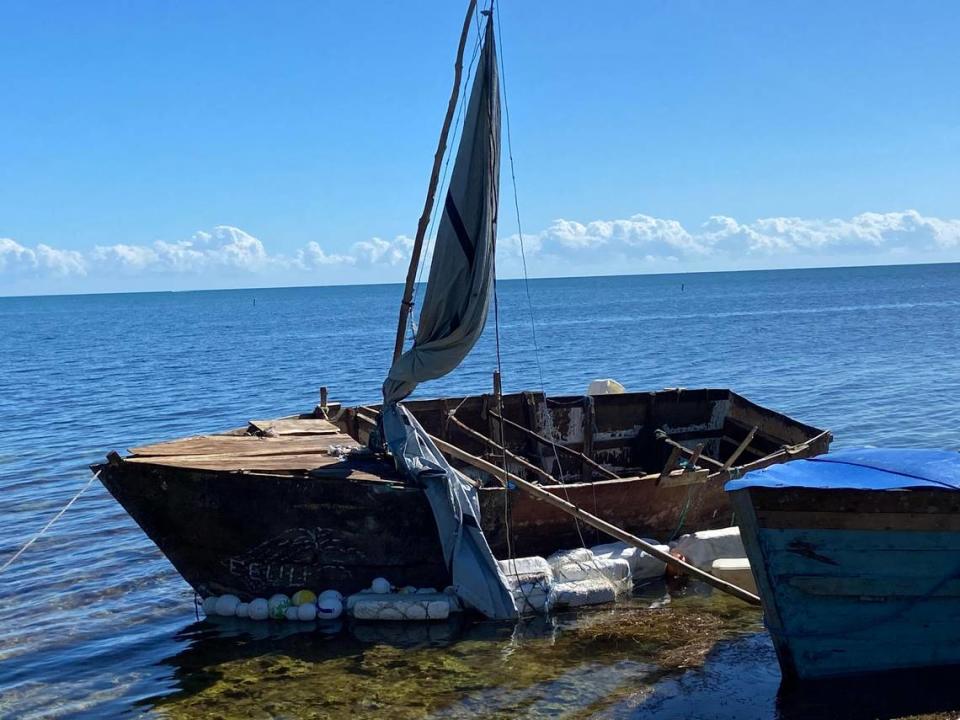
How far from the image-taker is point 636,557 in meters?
12.5

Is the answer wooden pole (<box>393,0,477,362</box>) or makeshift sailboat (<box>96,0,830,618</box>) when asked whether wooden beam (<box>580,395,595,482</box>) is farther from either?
wooden pole (<box>393,0,477,362</box>)

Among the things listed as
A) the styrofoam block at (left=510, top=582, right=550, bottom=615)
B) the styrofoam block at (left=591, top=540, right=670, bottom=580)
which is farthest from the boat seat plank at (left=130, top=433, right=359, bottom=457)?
the styrofoam block at (left=591, top=540, right=670, bottom=580)

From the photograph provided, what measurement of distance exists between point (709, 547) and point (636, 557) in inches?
41.8

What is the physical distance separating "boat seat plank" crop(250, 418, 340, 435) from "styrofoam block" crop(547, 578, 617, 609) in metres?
3.99

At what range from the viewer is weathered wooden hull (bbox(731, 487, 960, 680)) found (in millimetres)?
8547

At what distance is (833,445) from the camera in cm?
2222

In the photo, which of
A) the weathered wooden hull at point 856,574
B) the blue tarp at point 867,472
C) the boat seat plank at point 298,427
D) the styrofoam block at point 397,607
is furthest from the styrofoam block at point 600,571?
the boat seat plank at point 298,427

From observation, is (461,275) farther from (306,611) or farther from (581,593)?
(306,611)

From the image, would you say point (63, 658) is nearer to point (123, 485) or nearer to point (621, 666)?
point (123, 485)

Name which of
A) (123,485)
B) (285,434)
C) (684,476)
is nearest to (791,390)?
(684,476)

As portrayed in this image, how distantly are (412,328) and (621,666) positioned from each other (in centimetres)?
479

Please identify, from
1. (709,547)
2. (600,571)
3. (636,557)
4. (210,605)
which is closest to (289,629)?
(210,605)

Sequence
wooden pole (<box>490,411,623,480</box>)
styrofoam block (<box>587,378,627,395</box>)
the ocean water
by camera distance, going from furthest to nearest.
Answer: styrofoam block (<box>587,378,627,395</box>) → wooden pole (<box>490,411,623,480</box>) → the ocean water

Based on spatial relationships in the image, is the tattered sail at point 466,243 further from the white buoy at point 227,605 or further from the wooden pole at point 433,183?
the white buoy at point 227,605
